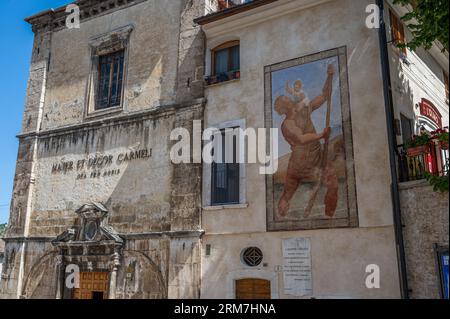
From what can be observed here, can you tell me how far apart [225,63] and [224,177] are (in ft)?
10.5

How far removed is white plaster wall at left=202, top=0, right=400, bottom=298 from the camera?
8898 millimetres

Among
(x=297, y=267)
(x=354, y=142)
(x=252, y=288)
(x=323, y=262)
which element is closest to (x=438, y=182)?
(x=354, y=142)

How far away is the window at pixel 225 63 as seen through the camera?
38.1ft

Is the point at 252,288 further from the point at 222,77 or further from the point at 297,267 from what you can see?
the point at 222,77

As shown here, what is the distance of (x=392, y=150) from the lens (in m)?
8.96

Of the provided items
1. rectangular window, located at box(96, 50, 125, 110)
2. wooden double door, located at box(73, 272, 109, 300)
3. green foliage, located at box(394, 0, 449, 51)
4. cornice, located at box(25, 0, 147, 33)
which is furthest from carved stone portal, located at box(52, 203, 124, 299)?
green foliage, located at box(394, 0, 449, 51)

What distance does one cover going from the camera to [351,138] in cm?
954

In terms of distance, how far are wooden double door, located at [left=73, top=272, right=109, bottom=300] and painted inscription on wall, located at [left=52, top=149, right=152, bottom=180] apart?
9.37ft

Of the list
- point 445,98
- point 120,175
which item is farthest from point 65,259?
point 445,98

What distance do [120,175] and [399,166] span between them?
756 centimetres

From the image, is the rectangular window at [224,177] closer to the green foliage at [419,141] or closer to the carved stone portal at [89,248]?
the carved stone portal at [89,248]

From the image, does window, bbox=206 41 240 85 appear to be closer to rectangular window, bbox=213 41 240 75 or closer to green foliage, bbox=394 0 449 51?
rectangular window, bbox=213 41 240 75

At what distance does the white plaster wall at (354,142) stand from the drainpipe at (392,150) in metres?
0.12
